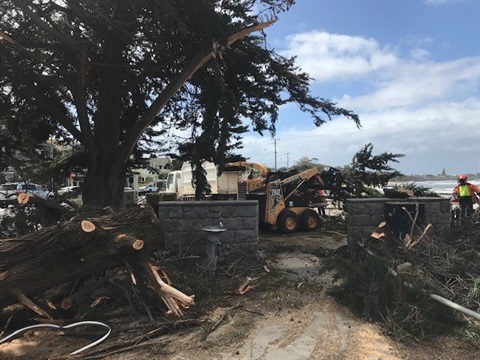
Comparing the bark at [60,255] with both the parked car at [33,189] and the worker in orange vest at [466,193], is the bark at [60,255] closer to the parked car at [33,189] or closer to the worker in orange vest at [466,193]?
the parked car at [33,189]

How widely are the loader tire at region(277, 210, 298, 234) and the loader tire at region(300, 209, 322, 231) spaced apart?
303 mm

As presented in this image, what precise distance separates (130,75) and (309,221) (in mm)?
6857

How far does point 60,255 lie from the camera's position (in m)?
4.77

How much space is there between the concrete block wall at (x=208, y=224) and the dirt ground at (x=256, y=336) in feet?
3.50

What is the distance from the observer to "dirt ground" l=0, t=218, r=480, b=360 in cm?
415

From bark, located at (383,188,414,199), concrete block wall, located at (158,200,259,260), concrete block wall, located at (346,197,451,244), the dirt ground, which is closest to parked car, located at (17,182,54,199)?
concrete block wall, located at (158,200,259,260)

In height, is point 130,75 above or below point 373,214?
above

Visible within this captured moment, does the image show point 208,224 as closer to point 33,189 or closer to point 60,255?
point 60,255

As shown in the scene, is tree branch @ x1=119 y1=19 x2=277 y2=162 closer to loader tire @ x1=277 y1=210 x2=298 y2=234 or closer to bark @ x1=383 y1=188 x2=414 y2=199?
loader tire @ x1=277 y1=210 x2=298 y2=234

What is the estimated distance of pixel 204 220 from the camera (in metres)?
7.32

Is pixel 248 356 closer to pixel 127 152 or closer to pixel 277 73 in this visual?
pixel 127 152

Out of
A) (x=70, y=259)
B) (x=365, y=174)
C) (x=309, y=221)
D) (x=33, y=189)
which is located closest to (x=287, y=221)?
(x=309, y=221)

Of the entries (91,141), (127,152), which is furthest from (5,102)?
(127,152)

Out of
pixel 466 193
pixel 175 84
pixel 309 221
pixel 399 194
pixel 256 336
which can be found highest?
pixel 175 84
